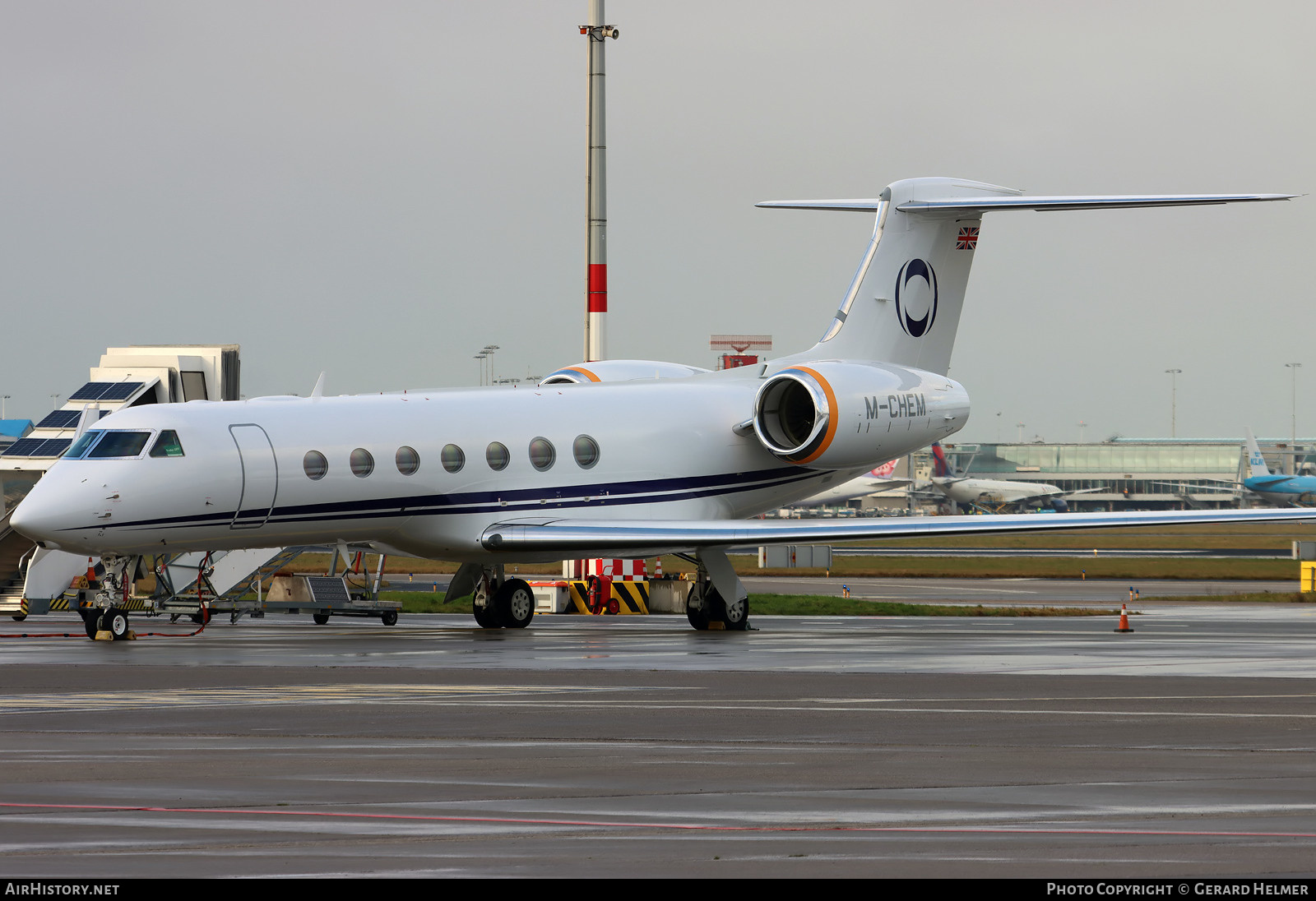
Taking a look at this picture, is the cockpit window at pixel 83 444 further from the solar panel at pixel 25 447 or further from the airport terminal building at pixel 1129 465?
the airport terminal building at pixel 1129 465

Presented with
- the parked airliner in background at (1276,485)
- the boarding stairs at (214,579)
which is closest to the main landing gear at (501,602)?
the boarding stairs at (214,579)

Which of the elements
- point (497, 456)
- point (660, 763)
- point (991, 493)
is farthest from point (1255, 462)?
point (660, 763)

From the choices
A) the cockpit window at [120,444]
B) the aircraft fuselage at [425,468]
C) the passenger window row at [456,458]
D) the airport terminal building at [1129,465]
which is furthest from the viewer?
the airport terminal building at [1129,465]

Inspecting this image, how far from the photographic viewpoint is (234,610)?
1145 inches

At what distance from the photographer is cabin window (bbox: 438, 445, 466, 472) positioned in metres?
26.1

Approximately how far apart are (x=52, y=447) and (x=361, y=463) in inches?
615

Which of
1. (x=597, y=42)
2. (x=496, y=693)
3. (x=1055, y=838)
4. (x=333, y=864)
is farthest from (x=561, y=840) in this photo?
(x=597, y=42)

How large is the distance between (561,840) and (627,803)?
1220mm

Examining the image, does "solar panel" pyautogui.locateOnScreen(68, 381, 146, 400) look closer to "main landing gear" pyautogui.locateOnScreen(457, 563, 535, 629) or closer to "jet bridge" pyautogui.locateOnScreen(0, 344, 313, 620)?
"jet bridge" pyautogui.locateOnScreen(0, 344, 313, 620)

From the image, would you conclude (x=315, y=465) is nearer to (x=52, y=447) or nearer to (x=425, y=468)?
(x=425, y=468)

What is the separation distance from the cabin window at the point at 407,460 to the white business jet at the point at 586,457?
0.04m

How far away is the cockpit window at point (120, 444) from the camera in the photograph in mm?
23578

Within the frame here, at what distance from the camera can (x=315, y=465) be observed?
24.7 metres

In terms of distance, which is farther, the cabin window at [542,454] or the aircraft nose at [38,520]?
the cabin window at [542,454]
